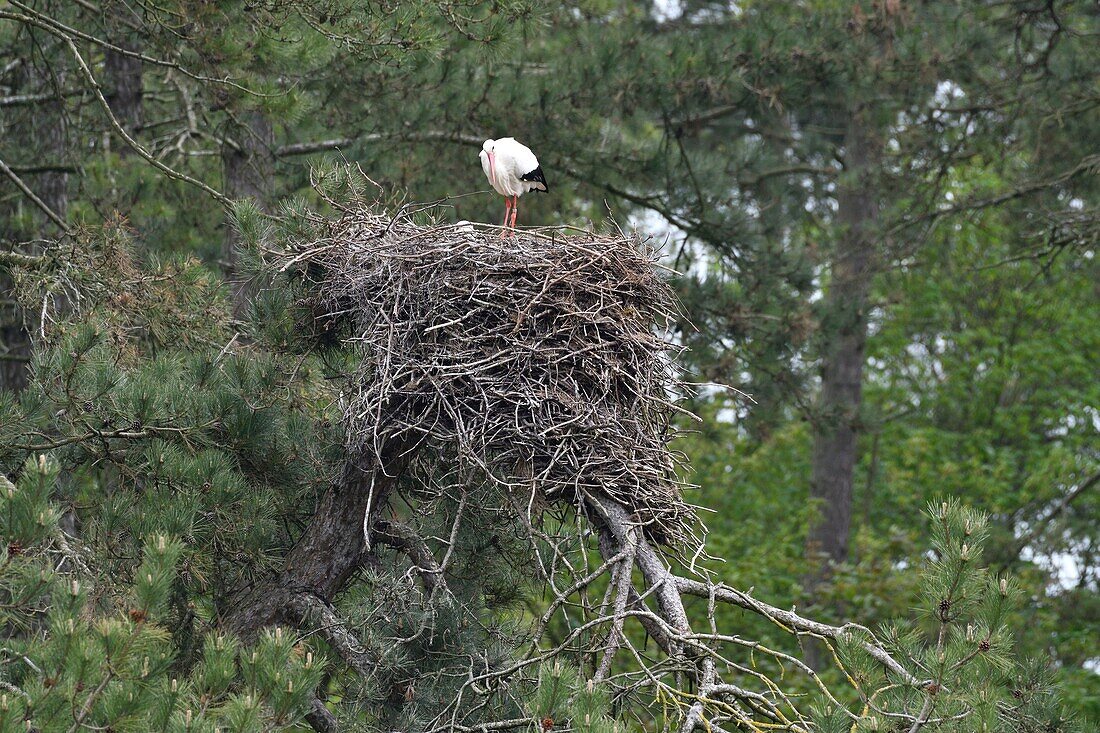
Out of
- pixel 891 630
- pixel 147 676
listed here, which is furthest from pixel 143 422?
pixel 891 630

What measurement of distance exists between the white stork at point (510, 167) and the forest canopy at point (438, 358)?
56 cm

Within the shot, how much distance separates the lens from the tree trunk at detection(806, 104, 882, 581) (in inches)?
416

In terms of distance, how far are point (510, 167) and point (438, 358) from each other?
7.18ft

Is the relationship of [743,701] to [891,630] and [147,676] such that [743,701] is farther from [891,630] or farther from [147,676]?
[147,676]

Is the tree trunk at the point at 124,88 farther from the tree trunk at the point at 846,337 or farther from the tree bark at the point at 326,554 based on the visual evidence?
the tree trunk at the point at 846,337

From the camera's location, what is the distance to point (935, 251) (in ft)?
49.3

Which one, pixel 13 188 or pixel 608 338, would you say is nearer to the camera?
pixel 608 338

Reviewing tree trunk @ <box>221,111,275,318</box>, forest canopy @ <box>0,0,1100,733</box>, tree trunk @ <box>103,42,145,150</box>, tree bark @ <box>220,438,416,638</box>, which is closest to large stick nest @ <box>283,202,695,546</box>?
forest canopy @ <box>0,0,1100,733</box>

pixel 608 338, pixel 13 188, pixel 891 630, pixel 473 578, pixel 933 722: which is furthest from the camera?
pixel 13 188

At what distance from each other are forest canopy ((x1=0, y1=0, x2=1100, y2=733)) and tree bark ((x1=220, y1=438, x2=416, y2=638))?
0.02 metres

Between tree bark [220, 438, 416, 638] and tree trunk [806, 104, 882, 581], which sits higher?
tree trunk [806, 104, 882, 581]

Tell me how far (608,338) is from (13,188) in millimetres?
5380

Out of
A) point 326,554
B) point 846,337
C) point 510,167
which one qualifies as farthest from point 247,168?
point 846,337

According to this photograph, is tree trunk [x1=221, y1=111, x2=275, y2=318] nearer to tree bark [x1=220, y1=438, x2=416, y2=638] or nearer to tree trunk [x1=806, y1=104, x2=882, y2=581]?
tree bark [x1=220, y1=438, x2=416, y2=638]
